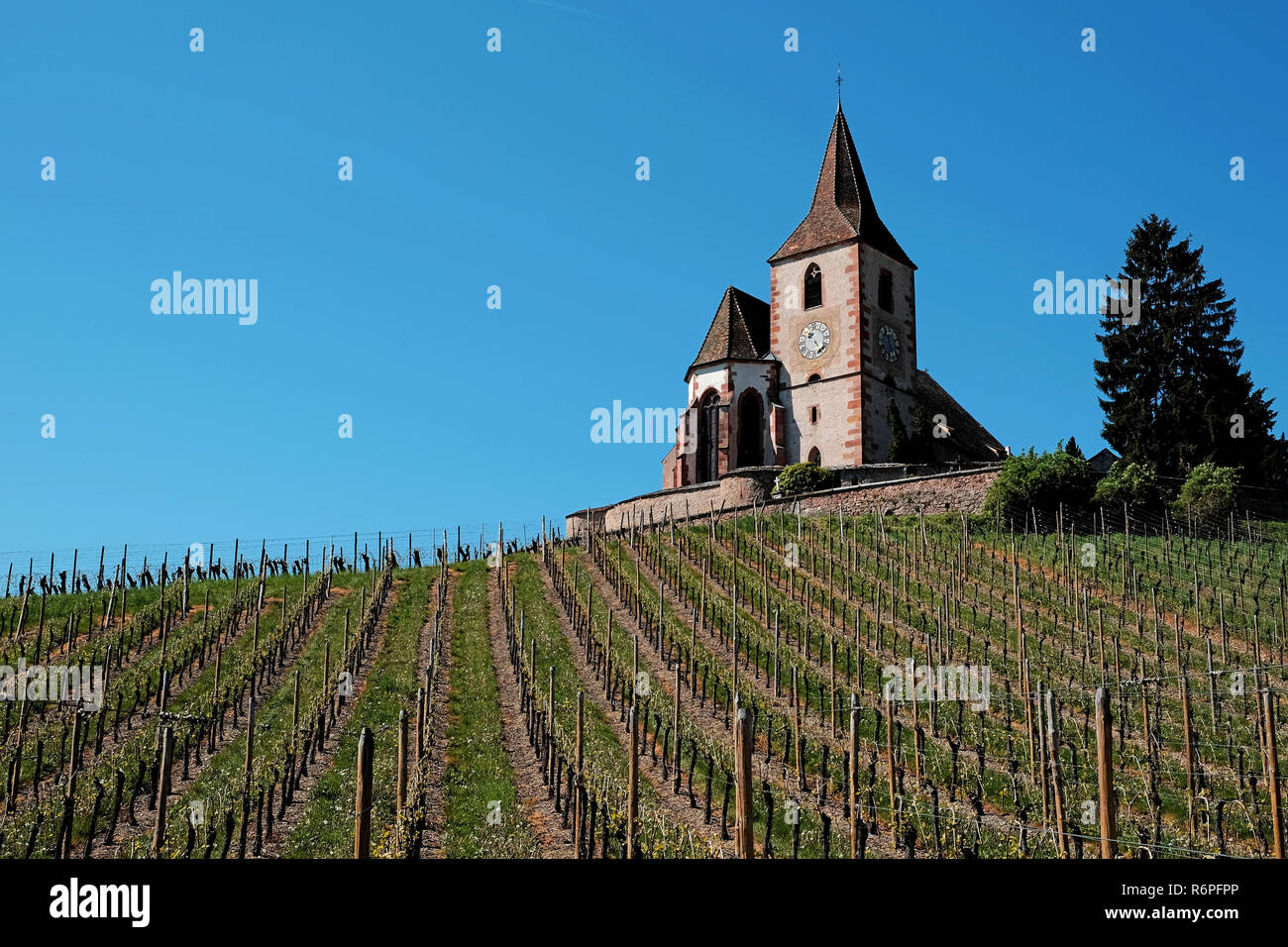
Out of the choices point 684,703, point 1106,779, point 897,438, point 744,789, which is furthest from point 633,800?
point 897,438

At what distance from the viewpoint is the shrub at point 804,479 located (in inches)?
1843

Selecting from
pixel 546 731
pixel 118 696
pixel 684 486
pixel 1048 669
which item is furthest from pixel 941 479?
pixel 118 696

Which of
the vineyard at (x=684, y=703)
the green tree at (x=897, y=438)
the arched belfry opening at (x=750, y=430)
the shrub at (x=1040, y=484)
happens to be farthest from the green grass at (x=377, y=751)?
the green tree at (x=897, y=438)

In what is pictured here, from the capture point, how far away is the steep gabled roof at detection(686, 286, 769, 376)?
182 ft

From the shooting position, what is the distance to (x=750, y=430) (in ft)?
179

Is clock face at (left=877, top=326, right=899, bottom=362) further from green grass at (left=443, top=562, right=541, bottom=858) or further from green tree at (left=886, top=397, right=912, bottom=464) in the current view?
green grass at (left=443, top=562, right=541, bottom=858)

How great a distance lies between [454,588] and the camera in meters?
36.6

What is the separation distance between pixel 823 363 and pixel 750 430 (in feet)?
14.9

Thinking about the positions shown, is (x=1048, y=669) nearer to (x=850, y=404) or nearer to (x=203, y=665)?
(x=203, y=665)

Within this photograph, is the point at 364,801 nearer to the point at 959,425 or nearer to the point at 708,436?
the point at 708,436

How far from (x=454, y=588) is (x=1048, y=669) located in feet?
60.9

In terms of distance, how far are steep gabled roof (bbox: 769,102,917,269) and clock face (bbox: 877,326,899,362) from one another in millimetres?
3870

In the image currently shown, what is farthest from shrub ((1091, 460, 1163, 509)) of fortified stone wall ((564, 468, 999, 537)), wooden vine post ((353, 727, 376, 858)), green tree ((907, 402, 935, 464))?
wooden vine post ((353, 727, 376, 858))
